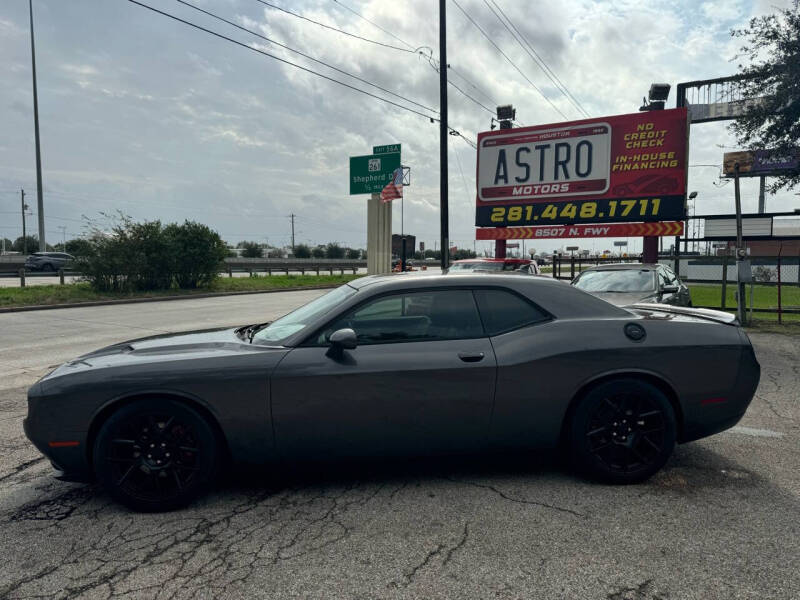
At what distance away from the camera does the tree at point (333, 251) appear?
91.9m

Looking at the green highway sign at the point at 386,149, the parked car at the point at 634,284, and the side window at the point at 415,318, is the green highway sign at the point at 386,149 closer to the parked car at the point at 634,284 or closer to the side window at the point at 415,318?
the parked car at the point at 634,284

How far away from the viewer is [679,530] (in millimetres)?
2799

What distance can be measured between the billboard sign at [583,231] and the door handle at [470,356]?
11.9m

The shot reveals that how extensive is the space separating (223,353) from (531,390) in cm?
193

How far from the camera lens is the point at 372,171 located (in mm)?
23438

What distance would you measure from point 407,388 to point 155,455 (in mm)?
1522

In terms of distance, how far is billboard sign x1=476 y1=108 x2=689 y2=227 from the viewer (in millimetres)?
13000

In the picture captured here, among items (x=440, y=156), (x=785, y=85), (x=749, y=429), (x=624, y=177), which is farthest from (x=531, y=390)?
(x=440, y=156)

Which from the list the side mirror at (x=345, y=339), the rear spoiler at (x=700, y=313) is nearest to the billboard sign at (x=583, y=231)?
the rear spoiler at (x=700, y=313)

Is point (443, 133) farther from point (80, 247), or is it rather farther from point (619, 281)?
point (80, 247)

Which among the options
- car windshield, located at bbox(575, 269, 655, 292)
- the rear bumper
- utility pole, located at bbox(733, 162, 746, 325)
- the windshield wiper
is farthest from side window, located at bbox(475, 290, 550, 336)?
utility pole, located at bbox(733, 162, 746, 325)

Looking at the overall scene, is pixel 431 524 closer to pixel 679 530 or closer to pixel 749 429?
pixel 679 530

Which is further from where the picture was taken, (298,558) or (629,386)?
(629,386)

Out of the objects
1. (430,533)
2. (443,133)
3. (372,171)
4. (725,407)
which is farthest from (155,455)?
(372,171)
